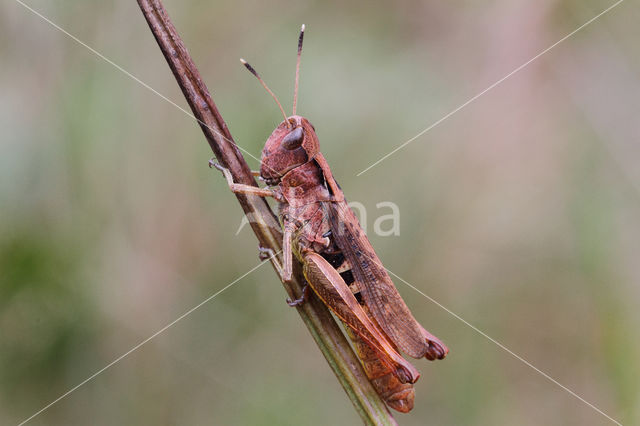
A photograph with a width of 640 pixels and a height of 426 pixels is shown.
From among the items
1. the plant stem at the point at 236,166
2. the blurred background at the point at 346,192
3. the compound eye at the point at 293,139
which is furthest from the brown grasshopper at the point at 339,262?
the blurred background at the point at 346,192

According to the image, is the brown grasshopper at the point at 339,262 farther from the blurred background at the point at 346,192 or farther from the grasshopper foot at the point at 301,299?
the blurred background at the point at 346,192

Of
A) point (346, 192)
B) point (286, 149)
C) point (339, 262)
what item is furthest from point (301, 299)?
point (346, 192)

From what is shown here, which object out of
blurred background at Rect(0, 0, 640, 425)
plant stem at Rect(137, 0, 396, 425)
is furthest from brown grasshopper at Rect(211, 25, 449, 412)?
blurred background at Rect(0, 0, 640, 425)

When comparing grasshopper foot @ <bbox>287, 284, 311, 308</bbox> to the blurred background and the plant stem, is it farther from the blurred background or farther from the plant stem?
the blurred background

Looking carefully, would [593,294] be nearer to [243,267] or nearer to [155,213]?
[243,267]

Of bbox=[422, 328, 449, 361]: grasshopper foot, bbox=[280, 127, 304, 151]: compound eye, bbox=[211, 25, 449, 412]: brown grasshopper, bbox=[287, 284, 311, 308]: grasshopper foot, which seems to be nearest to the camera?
bbox=[287, 284, 311, 308]: grasshopper foot

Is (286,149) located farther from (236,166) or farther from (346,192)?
(346,192)

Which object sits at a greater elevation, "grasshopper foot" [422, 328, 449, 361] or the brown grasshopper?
the brown grasshopper
